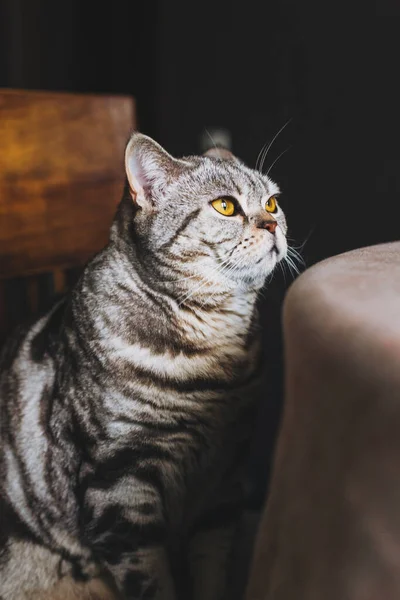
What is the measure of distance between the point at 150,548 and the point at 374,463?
552mm

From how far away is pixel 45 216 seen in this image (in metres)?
1.29

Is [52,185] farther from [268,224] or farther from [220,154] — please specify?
[268,224]

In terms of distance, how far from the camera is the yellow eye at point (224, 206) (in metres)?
0.98

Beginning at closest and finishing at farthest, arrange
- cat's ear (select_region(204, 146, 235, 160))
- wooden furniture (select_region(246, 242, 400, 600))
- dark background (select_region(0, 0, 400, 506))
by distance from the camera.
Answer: wooden furniture (select_region(246, 242, 400, 600)) < cat's ear (select_region(204, 146, 235, 160)) < dark background (select_region(0, 0, 400, 506))

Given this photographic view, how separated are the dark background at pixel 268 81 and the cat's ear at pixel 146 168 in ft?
2.16

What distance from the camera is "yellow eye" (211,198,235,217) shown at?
0.98 m

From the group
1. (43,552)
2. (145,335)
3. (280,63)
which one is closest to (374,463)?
(145,335)

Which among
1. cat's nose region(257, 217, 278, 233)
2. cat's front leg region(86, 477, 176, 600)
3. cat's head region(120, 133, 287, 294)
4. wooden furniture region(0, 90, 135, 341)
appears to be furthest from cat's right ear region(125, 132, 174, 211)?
cat's front leg region(86, 477, 176, 600)

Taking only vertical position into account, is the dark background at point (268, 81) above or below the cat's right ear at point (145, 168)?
below

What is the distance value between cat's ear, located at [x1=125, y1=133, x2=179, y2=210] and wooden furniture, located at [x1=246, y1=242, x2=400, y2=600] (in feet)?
1.36

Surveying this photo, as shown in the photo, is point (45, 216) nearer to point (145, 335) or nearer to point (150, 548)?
point (145, 335)

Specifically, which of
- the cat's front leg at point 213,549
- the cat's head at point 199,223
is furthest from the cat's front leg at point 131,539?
the cat's head at point 199,223

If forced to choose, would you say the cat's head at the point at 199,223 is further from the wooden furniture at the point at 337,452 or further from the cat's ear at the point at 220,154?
the wooden furniture at the point at 337,452

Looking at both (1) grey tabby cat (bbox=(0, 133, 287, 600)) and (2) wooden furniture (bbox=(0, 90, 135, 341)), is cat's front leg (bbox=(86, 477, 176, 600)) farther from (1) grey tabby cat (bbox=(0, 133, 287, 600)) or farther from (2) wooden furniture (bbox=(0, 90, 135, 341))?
(2) wooden furniture (bbox=(0, 90, 135, 341))
